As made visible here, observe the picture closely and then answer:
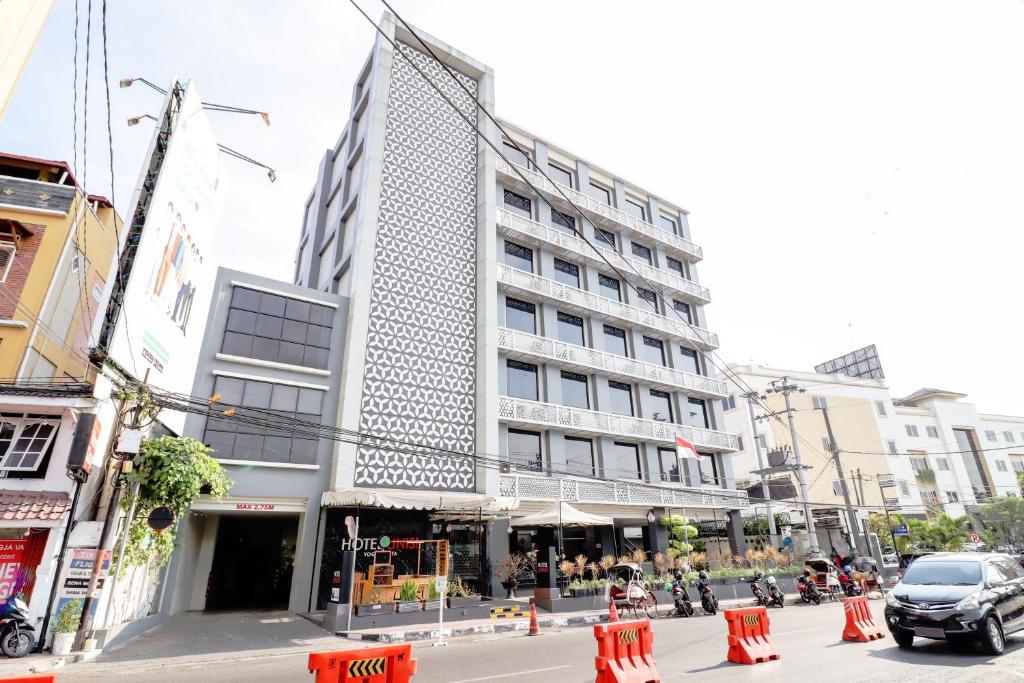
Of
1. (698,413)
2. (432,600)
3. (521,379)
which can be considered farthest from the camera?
(698,413)

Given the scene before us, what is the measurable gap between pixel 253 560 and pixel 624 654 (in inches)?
769

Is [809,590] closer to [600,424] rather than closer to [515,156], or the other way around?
[600,424]

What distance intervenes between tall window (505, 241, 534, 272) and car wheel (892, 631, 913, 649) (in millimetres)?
20294

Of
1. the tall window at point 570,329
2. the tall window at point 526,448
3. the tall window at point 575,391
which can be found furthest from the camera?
the tall window at point 570,329

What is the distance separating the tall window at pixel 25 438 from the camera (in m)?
11.2

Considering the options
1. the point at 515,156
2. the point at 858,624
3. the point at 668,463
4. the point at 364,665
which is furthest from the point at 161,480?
the point at 668,463

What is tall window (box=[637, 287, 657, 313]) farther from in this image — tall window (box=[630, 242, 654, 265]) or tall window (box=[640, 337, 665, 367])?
tall window (box=[630, 242, 654, 265])

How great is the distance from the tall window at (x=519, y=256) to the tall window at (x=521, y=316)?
200 centimetres

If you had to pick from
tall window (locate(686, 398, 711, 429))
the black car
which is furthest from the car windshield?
tall window (locate(686, 398, 711, 429))

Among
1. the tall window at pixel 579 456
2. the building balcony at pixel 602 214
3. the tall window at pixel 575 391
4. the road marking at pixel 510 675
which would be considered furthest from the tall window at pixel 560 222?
the road marking at pixel 510 675

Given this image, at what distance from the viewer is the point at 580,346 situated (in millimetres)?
26000

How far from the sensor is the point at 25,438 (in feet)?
37.2

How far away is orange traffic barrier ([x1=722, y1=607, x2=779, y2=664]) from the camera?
8.86 meters

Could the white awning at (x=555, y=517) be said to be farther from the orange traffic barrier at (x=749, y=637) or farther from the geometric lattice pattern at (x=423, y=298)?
the orange traffic barrier at (x=749, y=637)
